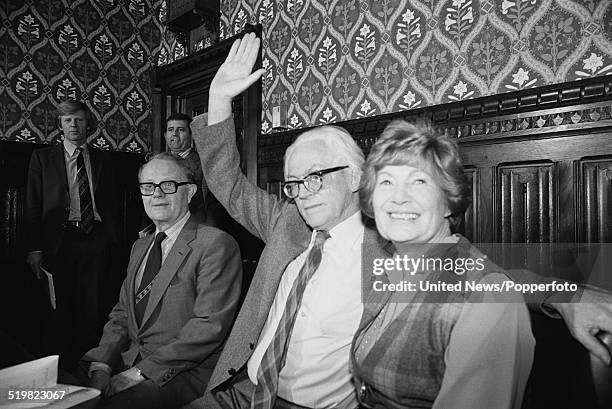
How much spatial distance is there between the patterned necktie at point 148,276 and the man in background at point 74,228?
244 millimetres

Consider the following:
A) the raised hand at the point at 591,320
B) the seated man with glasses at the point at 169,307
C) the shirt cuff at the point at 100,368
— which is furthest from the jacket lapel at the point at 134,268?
the raised hand at the point at 591,320

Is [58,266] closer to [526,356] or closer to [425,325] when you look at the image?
[425,325]

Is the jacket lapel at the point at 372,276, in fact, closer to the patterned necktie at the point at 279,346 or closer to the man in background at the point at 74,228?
the patterned necktie at the point at 279,346

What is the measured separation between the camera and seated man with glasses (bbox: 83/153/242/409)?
1.10 metres

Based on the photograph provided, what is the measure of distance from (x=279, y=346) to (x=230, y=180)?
1.43 ft

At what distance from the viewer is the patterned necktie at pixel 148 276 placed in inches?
47.2

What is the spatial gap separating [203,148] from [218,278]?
33 centimetres

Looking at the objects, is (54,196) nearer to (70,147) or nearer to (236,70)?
(70,147)

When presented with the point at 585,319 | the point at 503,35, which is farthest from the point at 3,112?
the point at 585,319

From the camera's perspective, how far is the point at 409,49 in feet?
4.88

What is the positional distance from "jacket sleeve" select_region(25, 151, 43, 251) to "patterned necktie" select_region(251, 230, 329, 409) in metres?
0.87

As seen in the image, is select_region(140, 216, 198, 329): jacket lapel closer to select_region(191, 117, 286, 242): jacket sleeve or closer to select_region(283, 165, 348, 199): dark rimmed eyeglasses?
select_region(191, 117, 286, 242): jacket sleeve

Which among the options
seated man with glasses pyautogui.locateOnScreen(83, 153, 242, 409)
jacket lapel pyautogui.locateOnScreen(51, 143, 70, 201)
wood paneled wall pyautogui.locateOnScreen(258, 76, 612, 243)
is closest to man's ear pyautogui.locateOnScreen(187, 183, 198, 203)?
seated man with glasses pyautogui.locateOnScreen(83, 153, 242, 409)

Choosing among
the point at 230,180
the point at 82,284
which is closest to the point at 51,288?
the point at 82,284
